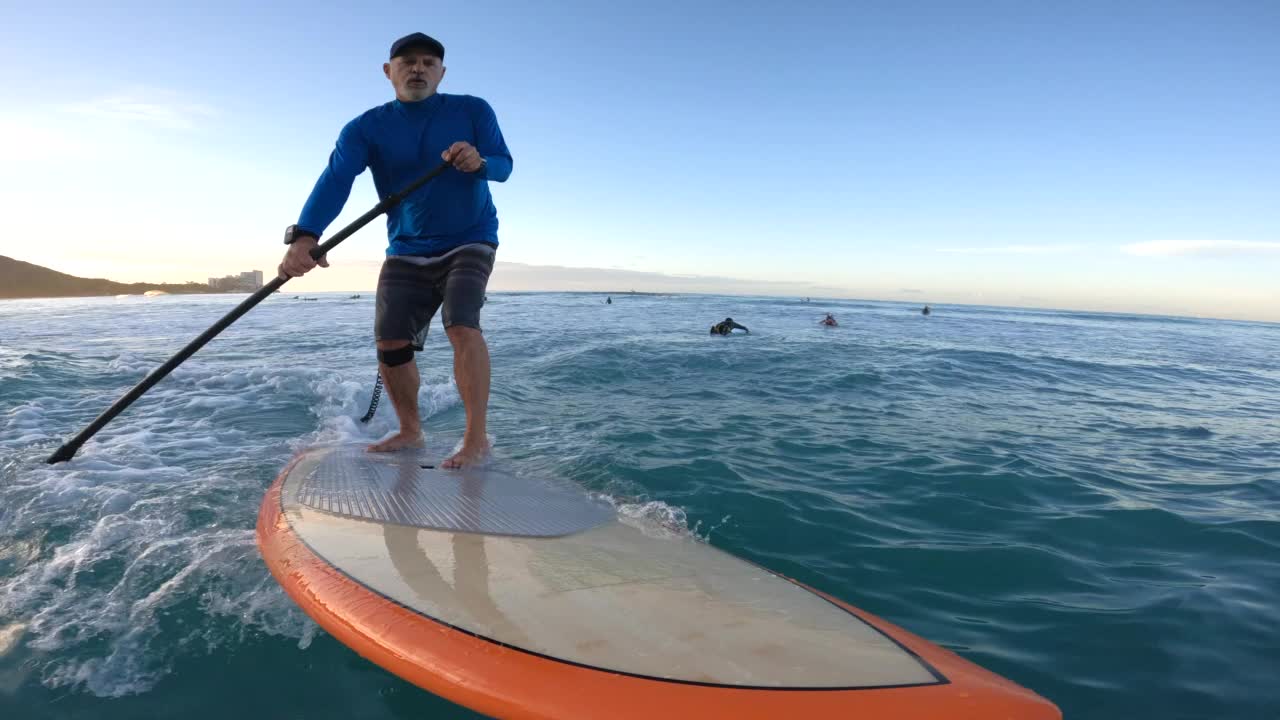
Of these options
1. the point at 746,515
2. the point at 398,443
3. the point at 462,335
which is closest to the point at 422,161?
the point at 462,335

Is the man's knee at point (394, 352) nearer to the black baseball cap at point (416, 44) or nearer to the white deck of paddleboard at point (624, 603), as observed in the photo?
the white deck of paddleboard at point (624, 603)

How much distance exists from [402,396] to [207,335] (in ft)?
4.06

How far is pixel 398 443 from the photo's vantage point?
13.9 ft

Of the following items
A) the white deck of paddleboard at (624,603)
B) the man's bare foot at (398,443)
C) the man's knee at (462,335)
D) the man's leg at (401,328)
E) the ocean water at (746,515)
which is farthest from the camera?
the man's bare foot at (398,443)

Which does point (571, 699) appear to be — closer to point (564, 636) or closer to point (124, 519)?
point (564, 636)

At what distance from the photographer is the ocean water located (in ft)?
6.42

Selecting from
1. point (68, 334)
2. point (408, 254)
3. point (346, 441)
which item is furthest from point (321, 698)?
point (68, 334)

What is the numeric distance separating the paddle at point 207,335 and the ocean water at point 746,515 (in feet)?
1.10

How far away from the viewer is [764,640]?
1.61 m

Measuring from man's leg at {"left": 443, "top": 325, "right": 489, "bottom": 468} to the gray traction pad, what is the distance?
0.19m

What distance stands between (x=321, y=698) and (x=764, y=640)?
1.39 meters

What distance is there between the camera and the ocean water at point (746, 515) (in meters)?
1.96

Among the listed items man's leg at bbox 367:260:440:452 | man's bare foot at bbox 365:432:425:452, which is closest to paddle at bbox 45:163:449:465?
man's leg at bbox 367:260:440:452

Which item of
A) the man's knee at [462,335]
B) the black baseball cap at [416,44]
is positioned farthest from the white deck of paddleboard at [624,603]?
the black baseball cap at [416,44]
